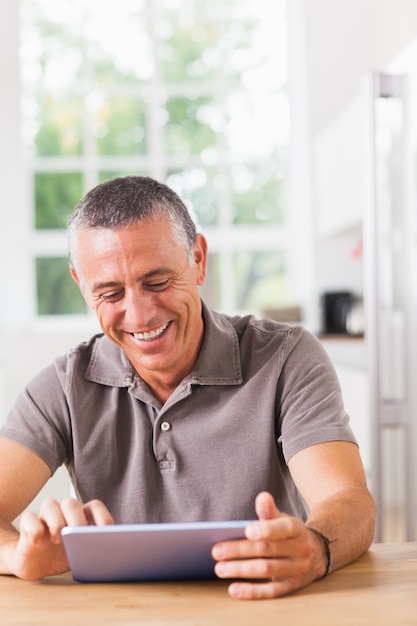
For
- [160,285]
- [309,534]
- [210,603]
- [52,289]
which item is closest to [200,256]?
[160,285]

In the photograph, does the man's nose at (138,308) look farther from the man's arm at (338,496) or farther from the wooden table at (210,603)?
the wooden table at (210,603)

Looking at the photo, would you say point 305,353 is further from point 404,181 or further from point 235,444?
point 404,181

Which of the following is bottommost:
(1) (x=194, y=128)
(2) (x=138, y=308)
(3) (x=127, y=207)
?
(2) (x=138, y=308)

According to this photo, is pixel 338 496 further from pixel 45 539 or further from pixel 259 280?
pixel 259 280

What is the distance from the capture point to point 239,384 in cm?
185

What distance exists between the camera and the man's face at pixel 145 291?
1.71 meters

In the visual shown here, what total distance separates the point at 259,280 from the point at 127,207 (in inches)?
175

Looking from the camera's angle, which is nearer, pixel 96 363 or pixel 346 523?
pixel 346 523

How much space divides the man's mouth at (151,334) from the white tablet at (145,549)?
1.97 ft

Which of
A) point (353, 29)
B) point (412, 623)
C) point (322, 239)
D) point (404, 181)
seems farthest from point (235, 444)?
point (353, 29)

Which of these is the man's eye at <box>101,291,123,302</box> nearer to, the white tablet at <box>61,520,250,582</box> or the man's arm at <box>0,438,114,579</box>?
the man's arm at <box>0,438,114,579</box>

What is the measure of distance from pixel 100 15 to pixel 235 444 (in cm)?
476

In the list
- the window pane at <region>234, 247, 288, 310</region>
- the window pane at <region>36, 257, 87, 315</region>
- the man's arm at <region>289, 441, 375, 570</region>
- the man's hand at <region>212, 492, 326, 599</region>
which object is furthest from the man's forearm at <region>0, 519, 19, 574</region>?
the window pane at <region>234, 247, 288, 310</region>

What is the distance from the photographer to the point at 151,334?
1786 mm
